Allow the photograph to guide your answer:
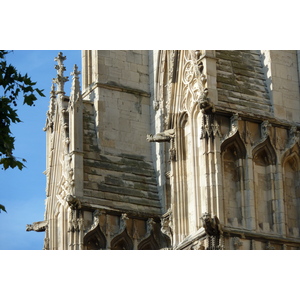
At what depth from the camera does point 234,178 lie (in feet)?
120

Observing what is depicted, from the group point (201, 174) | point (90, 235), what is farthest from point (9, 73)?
point (90, 235)

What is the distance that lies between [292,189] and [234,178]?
1.44 meters

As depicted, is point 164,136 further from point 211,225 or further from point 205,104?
point 211,225

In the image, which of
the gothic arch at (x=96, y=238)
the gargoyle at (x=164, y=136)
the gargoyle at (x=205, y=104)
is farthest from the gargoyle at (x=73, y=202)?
the gargoyle at (x=205, y=104)

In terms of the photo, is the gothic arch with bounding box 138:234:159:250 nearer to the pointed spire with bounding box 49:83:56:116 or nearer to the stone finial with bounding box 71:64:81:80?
the stone finial with bounding box 71:64:81:80

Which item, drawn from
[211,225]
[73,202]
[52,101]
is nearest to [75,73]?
[52,101]

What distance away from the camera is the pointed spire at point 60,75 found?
43.6 m

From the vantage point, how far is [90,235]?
4088 cm

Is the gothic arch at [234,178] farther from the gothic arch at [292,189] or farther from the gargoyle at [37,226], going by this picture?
the gargoyle at [37,226]

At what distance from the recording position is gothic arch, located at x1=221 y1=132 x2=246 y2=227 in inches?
1422

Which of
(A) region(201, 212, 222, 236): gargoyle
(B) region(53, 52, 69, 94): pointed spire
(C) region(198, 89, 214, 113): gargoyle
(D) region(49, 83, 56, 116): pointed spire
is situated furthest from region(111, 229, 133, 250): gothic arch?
(A) region(201, 212, 222, 236): gargoyle

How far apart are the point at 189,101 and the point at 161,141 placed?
4.78 ft

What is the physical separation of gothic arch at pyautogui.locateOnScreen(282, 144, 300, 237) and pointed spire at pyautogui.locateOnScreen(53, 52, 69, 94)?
8.41m

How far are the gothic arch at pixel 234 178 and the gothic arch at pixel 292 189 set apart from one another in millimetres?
1083
